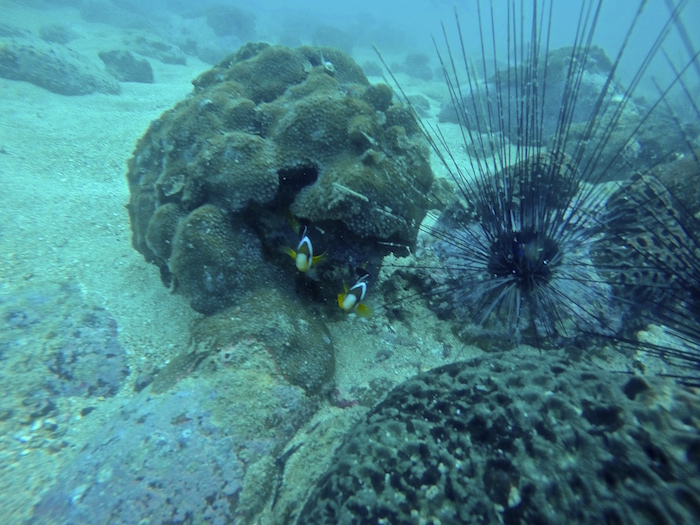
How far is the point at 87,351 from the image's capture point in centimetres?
327

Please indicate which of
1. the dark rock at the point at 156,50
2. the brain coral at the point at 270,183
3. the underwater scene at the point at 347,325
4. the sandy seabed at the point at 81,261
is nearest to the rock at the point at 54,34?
the dark rock at the point at 156,50

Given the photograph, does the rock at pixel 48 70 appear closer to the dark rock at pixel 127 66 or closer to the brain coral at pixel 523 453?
the dark rock at pixel 127 66

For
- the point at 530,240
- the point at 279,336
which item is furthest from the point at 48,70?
the point at 530,240

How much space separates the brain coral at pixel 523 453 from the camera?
1.37m

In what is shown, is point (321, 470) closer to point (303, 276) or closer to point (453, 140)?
point (303, 276)

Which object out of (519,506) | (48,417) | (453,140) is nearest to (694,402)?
(519,506)

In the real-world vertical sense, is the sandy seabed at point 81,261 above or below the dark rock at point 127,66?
below

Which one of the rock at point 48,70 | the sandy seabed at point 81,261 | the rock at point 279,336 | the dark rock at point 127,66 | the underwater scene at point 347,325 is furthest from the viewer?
the dark rock at point 127,66

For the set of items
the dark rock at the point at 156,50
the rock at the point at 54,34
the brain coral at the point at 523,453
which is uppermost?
the dark rock at the point at 156,50

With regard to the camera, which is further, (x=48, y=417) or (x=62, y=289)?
(x=62, y=289)

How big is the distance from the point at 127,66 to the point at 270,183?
1443 cm

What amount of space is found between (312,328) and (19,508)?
228 centimetres

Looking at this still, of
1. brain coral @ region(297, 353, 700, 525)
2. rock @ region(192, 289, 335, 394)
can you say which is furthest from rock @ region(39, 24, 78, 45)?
brain coral @ region(297, 353, 700, 525)

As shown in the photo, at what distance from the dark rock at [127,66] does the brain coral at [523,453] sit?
52.3ft
